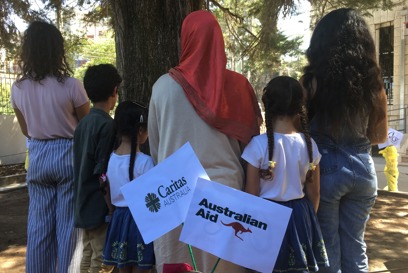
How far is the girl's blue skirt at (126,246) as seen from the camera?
264cm

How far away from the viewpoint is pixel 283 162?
7.74 ft

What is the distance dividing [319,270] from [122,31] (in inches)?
88.8

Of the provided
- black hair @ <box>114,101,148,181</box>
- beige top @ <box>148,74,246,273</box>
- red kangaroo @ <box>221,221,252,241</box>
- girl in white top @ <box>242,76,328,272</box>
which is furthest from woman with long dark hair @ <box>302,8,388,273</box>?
black hair @ <box>114,101,148,181</box>

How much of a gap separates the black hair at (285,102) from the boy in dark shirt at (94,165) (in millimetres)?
975

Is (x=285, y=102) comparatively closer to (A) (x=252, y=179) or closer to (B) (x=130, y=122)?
(A) (x=252, y=179)

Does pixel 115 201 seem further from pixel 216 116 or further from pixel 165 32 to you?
pixel 165 32

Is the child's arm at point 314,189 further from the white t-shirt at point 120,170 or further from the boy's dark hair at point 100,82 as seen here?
the boy's dark hair at point 100,82

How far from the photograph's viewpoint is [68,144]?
3002mm

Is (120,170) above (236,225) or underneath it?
above

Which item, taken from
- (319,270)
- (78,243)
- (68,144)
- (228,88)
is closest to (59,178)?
(68,144)

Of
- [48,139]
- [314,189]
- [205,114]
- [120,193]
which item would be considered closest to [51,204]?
[48,139]

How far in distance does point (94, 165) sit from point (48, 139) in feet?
1.29

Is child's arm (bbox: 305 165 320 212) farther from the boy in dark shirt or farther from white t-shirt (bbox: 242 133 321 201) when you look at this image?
the boy in dark shirt

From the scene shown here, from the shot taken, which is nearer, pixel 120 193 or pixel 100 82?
pixel 120 193
